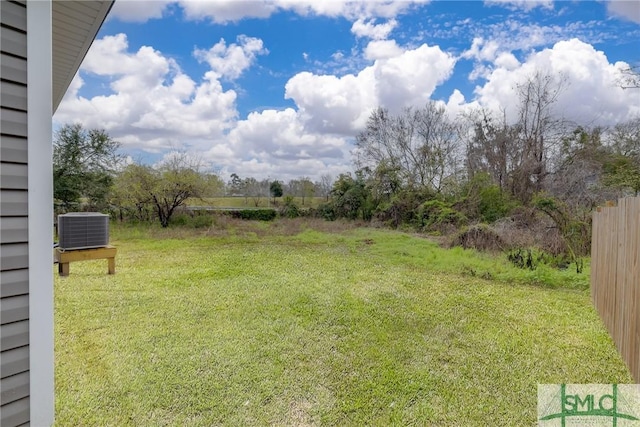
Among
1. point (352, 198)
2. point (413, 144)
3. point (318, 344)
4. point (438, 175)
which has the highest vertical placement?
point (413, 144)

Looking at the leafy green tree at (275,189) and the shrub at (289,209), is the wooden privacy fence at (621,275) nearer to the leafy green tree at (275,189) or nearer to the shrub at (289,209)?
the shrub at (289,209)

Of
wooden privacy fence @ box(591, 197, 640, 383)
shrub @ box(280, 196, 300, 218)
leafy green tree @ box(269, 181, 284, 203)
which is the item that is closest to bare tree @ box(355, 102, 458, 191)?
shrub @ box(280, 196, 300, 218)

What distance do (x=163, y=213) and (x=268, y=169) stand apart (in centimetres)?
211

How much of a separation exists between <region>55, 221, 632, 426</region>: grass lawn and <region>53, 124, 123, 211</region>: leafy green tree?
1474 millimetres

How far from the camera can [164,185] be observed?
612cm

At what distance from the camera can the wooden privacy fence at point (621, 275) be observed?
1763mm

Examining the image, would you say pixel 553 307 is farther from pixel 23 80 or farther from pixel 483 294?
pixel 23 80

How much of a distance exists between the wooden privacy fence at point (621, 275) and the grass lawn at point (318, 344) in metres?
0.26

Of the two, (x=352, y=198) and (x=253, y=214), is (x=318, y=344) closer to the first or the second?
(x=253, y=214)

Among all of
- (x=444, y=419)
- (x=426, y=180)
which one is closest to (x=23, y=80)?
(x=444, y=419)

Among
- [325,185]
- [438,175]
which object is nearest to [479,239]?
[438,175]

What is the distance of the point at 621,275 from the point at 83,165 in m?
6.64

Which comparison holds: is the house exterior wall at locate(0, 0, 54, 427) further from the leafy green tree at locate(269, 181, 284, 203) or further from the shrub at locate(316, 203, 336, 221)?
the shrub at locate(316, 203, 336, 221)

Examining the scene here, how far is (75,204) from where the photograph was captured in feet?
16.5
